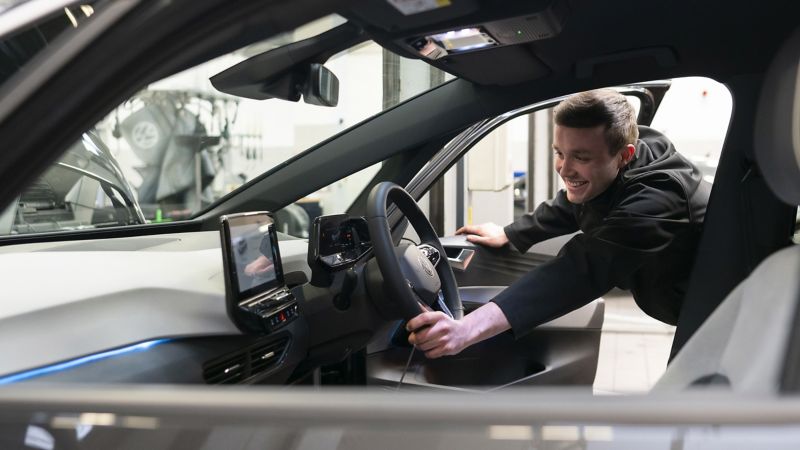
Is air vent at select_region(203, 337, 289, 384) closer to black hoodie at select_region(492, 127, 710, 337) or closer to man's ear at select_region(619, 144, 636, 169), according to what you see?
black hoodie at select_region(492, 127, 710, 337)

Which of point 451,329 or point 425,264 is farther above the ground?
point 425,264

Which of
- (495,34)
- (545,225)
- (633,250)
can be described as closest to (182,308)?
(495,34)

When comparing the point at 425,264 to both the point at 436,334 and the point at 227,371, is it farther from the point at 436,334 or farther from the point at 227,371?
the point at 227,371

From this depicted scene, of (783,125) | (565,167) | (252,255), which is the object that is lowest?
(252,255)

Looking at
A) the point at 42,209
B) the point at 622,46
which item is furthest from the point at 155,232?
the point at 622,46

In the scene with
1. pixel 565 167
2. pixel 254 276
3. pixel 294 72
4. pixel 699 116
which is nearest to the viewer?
pixel 254 276

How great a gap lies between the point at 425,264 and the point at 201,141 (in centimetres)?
277

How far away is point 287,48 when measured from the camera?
1.25 metres

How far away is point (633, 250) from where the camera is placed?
1613 mm

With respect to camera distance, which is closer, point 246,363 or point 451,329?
point 246,363

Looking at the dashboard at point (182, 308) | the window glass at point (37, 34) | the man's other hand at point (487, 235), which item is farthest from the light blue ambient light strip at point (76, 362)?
the man's other hand at point (487, 235)

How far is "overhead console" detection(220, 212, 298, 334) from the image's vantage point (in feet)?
3.93

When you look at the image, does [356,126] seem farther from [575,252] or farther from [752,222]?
[752,222]

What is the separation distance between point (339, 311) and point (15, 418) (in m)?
0.93
